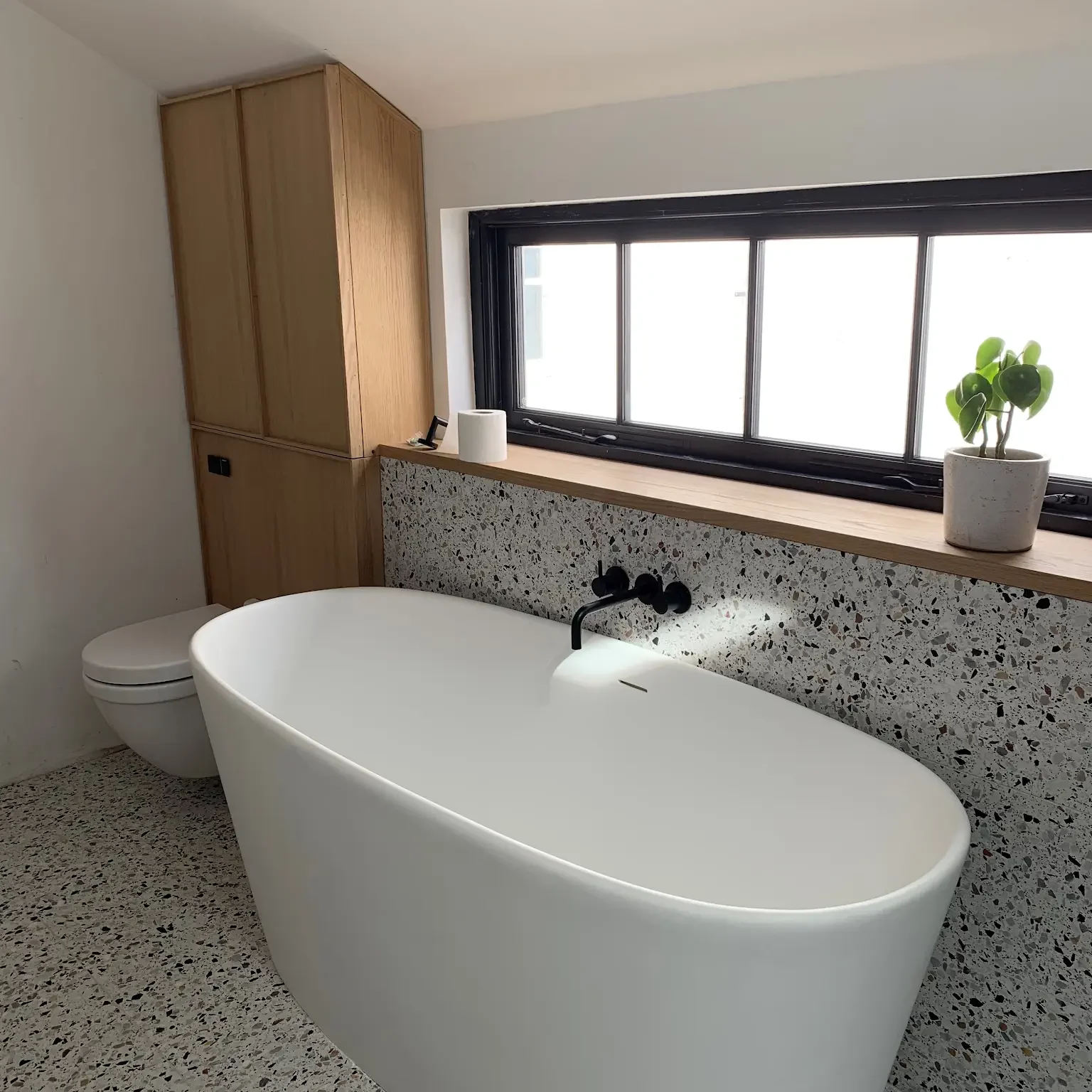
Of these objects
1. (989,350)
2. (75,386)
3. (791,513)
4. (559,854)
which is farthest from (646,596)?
(75,386)

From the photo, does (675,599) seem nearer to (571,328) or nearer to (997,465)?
(997,465)

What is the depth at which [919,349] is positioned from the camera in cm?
198

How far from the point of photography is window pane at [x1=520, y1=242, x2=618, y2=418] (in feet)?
8.59

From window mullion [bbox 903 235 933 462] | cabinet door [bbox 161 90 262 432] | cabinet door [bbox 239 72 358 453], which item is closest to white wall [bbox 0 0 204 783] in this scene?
cabinet door [bbox 161 90 262 432]

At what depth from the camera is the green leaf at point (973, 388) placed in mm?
1584

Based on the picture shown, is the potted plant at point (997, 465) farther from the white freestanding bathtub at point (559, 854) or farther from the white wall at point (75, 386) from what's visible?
the white wall at point (75, 386)

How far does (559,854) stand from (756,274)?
1309 mm

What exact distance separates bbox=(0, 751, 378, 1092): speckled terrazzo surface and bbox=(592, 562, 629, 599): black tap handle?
41.1 inches

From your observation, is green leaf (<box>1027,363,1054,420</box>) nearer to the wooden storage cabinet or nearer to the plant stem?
the plant stem

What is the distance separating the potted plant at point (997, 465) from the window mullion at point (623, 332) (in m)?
1.06

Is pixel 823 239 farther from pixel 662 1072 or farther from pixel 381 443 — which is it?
pixel 662 1072

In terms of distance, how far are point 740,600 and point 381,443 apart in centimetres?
117

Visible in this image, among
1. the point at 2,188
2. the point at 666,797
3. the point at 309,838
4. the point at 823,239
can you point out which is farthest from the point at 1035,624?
the point at 2,188

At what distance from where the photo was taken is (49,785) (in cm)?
299
